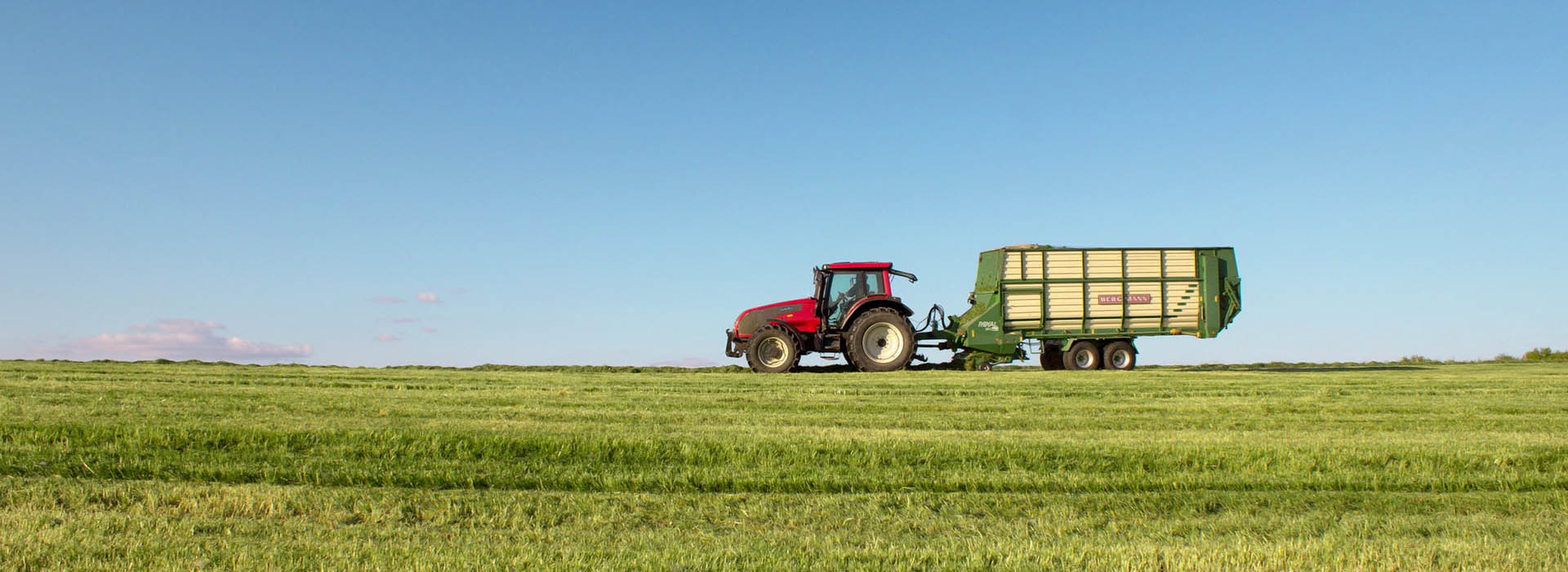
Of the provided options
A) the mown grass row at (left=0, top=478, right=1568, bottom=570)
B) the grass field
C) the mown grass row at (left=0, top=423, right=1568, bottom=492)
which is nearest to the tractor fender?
the grass field

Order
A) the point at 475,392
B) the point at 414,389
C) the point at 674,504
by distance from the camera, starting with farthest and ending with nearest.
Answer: the point at 414,389 → the point at 475,392 → the point at 674,504

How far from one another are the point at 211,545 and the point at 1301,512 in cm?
567

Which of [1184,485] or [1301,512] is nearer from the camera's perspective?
[1301,512]

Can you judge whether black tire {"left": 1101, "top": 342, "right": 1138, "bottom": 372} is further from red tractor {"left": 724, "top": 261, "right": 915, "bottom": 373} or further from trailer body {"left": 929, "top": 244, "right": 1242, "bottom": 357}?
red tractor {"left": 724, "top": 261, "right": 915, "bottom": 373}

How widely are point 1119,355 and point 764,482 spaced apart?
15.0 m

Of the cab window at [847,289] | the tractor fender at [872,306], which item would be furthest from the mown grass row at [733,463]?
the cab window at [847,289]

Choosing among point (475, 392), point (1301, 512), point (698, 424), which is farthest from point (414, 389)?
point (1301, 512)

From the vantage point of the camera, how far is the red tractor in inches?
698

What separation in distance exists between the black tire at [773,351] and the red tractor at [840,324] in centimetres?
1

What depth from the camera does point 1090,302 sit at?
1947cm

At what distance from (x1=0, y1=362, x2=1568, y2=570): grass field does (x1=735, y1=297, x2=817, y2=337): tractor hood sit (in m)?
7.01

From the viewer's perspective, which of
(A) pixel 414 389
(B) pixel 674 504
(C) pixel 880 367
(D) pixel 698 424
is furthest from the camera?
(C) pixel 880 367

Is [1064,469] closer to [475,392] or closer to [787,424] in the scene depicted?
[787,424]

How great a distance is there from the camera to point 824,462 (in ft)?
22.7
